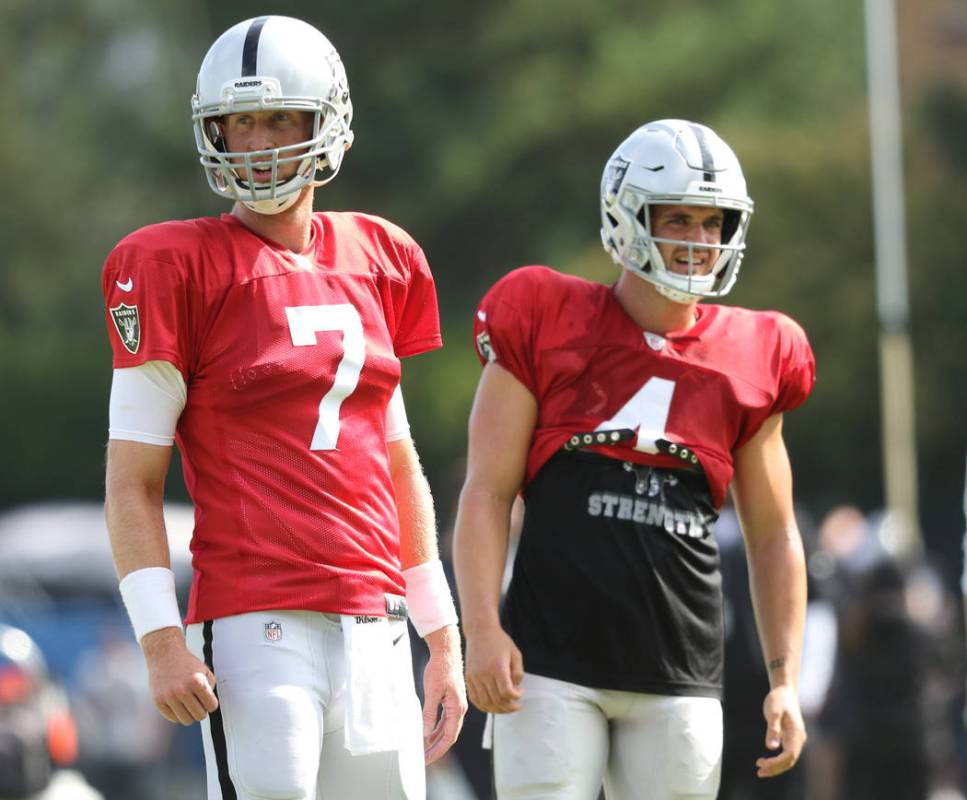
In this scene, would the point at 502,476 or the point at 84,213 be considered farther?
the point at 84,213

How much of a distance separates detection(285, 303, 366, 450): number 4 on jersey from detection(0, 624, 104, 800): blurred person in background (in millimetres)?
3499

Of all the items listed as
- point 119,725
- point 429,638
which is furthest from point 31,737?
point 119,725

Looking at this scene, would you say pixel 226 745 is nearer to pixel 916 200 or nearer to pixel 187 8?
pixel 916 200

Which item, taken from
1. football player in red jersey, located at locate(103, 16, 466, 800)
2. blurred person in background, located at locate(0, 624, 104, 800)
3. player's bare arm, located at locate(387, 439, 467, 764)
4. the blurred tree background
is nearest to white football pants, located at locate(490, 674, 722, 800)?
player's bare arm, located at locate(387, 439, 467, 764)

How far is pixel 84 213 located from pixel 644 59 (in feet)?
28.8

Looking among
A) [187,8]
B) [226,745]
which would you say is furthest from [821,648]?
[187,8]

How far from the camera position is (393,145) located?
2697 cm

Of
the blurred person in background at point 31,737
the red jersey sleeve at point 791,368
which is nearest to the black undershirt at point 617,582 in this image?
the red jersey sleeve at point 791,368

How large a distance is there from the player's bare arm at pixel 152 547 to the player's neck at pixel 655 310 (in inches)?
52.7

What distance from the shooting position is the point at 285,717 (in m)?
3.75

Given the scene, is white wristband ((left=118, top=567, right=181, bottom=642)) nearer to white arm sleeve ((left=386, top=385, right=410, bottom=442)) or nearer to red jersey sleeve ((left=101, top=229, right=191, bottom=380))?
red jersey sleeve ((left=101, top=229, right=191, bottom=380))

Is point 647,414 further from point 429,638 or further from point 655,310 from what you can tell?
point 429,638

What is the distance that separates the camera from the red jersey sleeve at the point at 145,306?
149 inches

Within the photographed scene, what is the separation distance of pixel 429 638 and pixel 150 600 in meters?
0.73
